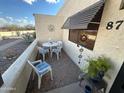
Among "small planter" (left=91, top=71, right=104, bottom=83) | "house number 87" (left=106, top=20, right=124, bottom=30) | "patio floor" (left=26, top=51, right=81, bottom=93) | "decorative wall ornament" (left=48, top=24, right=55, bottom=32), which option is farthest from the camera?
"decorative wall ornament" (left=48, top=24, right=55, bottom=32)

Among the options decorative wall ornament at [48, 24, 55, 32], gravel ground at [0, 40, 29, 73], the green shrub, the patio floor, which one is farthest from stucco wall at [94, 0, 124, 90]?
decorative wall ornament at [48, 24, 55, 32]

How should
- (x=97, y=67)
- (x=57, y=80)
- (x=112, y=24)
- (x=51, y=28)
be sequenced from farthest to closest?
(x=51, y=28) → (x=57, y=80) → (x=112, y=24) → (x=97, y=67)

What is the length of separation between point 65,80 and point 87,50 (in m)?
1.34

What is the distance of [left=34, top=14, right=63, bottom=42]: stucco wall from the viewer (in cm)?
623

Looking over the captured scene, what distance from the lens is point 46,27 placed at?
21.3 feet

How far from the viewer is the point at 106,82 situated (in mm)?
1986

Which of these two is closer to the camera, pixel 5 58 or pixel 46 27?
pixel 5 58

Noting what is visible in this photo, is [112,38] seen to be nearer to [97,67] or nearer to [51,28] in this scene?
[97,67]

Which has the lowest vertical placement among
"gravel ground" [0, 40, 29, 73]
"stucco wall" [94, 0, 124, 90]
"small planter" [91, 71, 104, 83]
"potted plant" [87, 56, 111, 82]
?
"gravel ground" [0, 40, 29, 73]

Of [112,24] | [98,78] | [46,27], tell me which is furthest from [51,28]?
[98,78]

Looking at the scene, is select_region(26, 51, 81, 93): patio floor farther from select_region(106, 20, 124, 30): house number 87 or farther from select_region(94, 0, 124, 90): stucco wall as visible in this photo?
select_region(106, 20, 124, 30): house number 87

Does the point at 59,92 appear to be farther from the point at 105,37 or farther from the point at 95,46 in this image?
the point at 105,37

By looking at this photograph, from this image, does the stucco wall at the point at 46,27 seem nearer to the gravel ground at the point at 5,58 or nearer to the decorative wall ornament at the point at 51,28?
the decorative wall ornament at the point at 51,28

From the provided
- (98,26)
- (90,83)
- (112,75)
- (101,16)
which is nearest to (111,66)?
(112,75)
